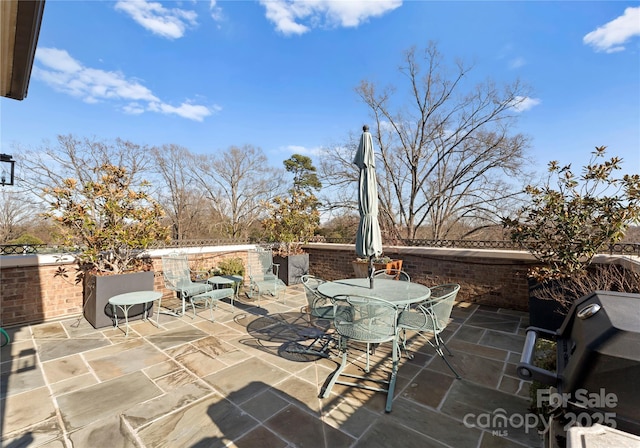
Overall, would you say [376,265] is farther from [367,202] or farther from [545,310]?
[367,202]

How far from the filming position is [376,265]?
19.9 feet

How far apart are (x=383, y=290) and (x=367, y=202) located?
102 centimetres

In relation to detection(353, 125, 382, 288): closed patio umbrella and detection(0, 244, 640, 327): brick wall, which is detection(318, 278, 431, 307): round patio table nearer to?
detection(353, 125, 382, 288): closed patio umbrella

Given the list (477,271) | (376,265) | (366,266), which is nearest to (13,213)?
(366,266)

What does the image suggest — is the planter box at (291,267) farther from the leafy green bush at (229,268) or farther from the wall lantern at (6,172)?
the wall lantern at (6,172)

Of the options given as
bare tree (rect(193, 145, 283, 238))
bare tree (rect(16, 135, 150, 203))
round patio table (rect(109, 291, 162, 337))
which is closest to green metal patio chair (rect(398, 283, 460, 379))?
round patio table (rect(109, 291, 162, 337))

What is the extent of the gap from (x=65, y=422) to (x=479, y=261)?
5.85 m

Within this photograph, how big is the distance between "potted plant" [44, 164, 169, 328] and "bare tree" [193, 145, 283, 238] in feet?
47.6

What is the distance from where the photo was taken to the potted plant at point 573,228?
330 centimetres

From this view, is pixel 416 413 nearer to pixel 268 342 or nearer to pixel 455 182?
pixel 268 342

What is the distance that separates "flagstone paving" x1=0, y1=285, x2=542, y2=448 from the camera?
1.89 meters

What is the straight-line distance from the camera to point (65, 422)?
2.02 meters

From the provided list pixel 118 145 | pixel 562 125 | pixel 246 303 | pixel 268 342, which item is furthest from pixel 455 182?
pixel 118 145

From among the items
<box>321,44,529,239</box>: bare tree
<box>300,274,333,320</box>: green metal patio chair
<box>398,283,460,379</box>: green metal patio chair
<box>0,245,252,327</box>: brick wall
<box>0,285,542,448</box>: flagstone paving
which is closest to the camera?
<box>0,285,542,448</box>: flagstone paving
